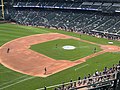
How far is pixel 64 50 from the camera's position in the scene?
157 ft

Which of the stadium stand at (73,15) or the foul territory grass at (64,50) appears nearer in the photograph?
the foul territory grass at (64,50)

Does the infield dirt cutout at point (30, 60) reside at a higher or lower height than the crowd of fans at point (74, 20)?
lower

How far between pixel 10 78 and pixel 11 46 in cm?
1752

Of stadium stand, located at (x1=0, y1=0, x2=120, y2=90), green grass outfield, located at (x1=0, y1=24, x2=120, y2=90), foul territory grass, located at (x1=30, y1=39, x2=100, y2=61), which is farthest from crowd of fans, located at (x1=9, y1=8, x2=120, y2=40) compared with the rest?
green grass outfield, located at (x1=0, y1=24, x2=120, y2=90)

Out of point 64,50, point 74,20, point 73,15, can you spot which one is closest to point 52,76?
point 64,50

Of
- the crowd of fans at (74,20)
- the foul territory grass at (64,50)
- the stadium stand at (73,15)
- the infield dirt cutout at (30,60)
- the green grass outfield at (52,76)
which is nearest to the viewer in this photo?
the green grass outfield at (52,76)

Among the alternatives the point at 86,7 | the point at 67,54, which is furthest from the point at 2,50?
the point at 86,7

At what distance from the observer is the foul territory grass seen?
44156 mm

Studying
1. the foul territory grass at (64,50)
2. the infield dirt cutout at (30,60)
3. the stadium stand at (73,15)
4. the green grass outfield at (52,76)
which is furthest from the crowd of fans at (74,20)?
the green grass outfield at (52,76)

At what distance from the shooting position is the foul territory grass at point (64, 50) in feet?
145

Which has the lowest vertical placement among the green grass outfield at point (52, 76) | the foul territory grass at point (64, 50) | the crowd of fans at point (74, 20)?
the green grass outfield at point (52, 76)

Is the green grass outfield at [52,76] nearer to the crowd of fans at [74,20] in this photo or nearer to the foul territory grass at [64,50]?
the foul territory grass at [64,50]

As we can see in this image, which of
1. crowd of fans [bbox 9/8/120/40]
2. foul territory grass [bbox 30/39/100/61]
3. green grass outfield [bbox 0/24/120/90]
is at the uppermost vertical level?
crowd of fans [bbox 9/8/120/40]

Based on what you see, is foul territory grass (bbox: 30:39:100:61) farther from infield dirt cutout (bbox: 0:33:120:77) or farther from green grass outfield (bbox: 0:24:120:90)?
green grass outfield (bbox: 0:24:120:90)
